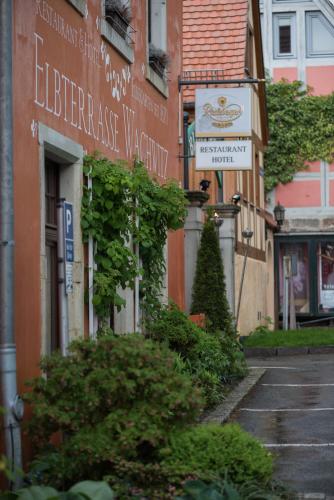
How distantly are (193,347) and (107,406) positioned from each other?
7166mm

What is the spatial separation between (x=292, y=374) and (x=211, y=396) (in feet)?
20.2

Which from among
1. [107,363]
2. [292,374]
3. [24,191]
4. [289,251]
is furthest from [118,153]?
[289,251]

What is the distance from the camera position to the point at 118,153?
481 inches

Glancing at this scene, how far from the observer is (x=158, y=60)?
14.9 meters

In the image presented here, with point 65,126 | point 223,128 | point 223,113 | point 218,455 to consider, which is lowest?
point 218,455

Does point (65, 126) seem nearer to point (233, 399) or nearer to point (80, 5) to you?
point (80, 5)

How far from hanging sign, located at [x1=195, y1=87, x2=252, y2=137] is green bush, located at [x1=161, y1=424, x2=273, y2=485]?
9.14 m

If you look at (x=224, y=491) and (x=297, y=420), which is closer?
(x=224, y=491)

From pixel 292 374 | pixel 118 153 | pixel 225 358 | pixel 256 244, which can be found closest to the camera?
pixel 118 153

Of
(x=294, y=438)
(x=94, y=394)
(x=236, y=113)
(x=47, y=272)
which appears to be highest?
(x=236, y=113)

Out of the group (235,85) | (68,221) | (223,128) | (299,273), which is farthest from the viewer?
(299,273)

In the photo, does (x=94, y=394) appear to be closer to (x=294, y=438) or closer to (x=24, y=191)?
(x=24, y=191)

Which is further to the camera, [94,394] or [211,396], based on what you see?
[211,396]

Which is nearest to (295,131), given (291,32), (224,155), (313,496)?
(291,32)
